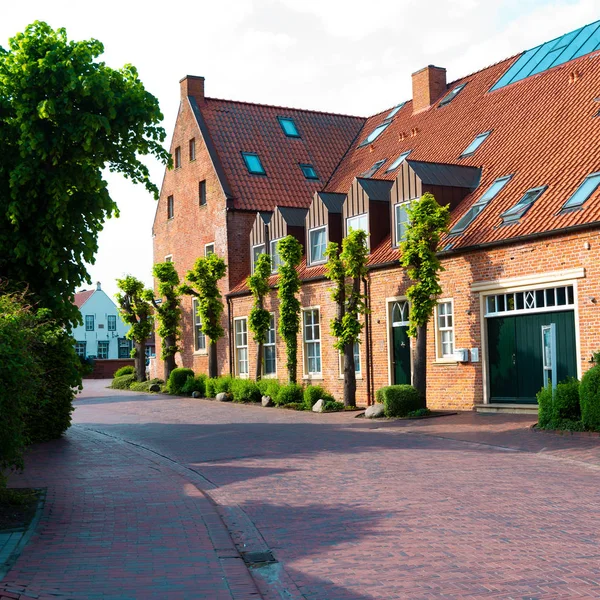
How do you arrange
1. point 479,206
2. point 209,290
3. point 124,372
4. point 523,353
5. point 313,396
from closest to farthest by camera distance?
point 523,353 < point 479,206 < point 313,396 < point 209,290 < point 124,372

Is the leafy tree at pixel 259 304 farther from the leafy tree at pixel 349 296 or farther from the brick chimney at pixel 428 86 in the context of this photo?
the brick chimney at pixel 428 86

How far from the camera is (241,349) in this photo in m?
31.5

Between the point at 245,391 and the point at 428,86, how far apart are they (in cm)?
1311

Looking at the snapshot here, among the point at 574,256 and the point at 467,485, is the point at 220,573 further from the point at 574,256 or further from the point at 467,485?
the point at 574,256

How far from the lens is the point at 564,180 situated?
63.7ft

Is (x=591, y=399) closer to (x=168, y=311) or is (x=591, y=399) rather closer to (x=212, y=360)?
(x=212, y=360)

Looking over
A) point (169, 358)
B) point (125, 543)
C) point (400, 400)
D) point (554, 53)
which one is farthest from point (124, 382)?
point (125, 543)

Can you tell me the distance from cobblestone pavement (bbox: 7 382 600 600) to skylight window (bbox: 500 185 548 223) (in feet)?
15.7

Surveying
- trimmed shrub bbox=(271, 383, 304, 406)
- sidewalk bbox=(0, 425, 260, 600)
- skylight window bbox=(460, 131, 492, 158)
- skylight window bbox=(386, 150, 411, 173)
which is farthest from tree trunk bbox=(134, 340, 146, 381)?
sidewalk bbox=(0, 425, 260, 600)

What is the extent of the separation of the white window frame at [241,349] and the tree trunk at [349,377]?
8.13 metres

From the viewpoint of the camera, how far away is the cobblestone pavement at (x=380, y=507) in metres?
6.36

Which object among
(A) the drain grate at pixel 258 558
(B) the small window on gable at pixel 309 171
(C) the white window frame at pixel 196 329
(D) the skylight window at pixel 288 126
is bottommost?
(A) the drain grate at pixel 258 558

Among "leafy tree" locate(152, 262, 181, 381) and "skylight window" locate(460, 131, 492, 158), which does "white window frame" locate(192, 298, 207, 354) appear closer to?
"leafy tree" locate(152, 262, 181, 381)

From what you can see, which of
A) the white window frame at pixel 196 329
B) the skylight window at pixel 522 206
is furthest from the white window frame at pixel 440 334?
the white window frame at pixel 196 329
